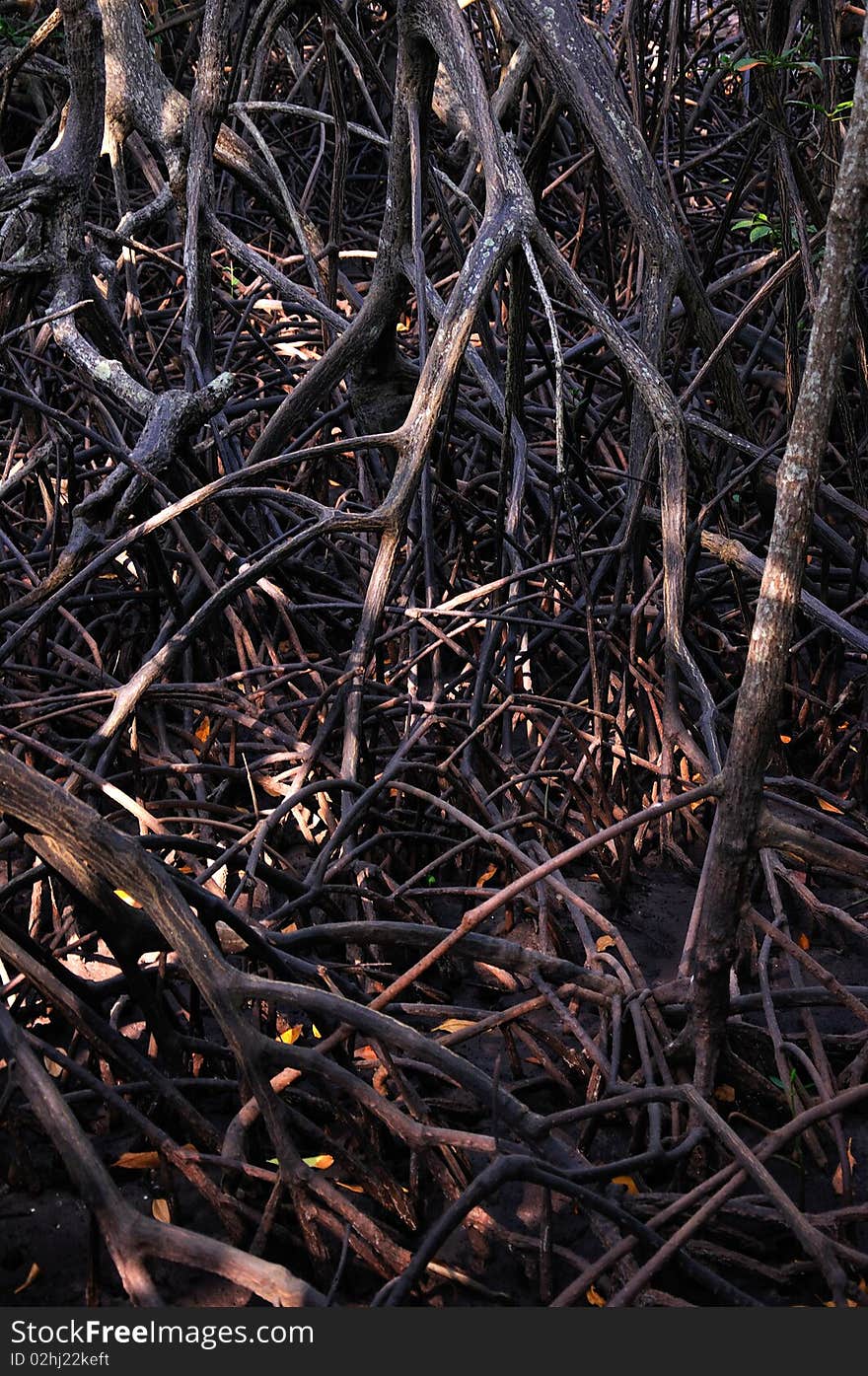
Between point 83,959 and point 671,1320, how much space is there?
1116 millimetres

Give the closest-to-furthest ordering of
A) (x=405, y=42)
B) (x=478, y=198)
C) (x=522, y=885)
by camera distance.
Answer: (x=522, y=885) → (x=405, y=42) → (x=478, y=198)

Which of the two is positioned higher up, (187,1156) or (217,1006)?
(217,1006)

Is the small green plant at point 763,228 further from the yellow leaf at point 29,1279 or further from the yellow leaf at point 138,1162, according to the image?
the yellow leaf at point 29,1279

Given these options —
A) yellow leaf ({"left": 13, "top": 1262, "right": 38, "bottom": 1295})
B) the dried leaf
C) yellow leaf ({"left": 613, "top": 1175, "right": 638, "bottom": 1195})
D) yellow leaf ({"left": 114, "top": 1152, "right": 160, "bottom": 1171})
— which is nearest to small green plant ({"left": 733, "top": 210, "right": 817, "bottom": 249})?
yellow leaf ({"left": 613, "top": 1175, "right": 638, "bottom": 1195})

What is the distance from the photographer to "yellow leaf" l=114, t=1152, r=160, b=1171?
1.85 metres

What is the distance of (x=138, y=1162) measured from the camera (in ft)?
6.07

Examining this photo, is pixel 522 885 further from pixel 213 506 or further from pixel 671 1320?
pixel 213 506

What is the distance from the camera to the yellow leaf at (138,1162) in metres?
1.85

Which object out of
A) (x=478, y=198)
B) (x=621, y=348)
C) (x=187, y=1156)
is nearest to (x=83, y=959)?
(x=187, y=1156)

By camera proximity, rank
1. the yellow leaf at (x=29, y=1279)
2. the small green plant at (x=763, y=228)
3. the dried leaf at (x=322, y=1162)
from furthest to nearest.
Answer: the small green plant at (x=763, y=228)
the dried leaf at (x=322, y=1162)
the yellow leaf at (x=29, y=1279)

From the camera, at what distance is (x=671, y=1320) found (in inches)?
60.0

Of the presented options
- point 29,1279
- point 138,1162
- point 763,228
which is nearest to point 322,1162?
point 138,1162

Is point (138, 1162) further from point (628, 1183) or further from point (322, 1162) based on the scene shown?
point (628, 1183)

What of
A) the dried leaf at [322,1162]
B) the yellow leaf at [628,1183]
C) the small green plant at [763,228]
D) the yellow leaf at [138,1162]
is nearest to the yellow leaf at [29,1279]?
the yellow leaf at [138,1162]
